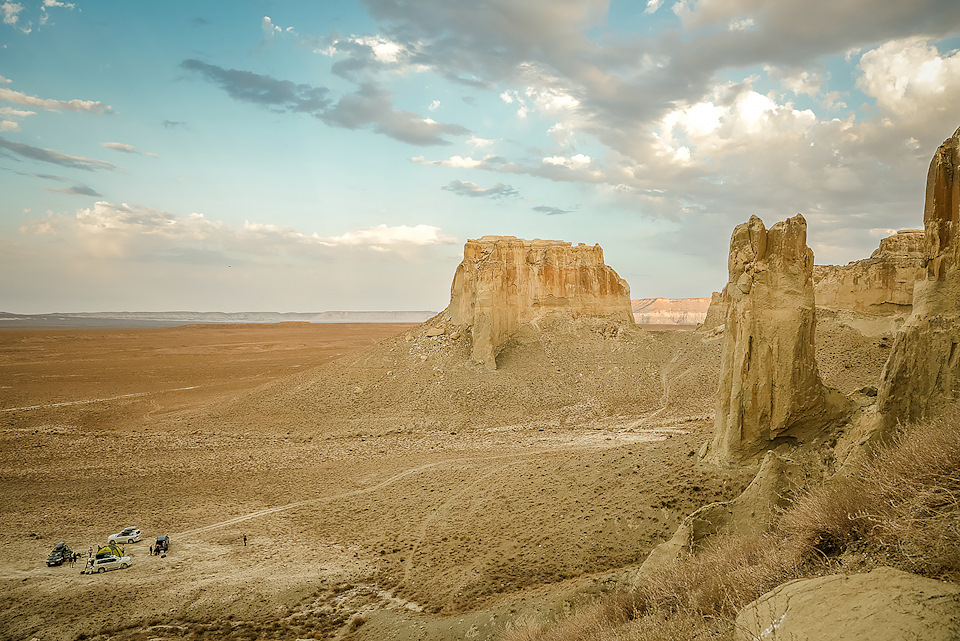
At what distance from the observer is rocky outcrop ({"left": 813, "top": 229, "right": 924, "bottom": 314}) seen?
3038 cm

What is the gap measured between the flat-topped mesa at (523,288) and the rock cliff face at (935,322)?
3071 centimetres

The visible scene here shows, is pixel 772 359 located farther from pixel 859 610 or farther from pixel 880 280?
pixel 880 280

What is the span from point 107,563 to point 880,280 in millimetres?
39808

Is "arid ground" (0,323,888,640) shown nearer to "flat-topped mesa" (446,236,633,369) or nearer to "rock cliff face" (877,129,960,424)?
"flat-topped mesa" (446,236,633,369)

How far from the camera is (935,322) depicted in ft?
33.4

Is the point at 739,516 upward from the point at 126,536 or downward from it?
upward

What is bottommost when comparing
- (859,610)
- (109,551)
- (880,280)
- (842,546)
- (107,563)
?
(107,563)

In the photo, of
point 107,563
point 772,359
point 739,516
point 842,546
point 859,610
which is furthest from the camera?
point 107,563

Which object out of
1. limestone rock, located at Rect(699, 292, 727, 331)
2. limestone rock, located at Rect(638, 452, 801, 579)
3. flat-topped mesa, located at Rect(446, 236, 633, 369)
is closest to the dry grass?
limestone rock, located at Rect(638, 452, 801, 579)

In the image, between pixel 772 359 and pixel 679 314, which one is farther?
pixel 679 314

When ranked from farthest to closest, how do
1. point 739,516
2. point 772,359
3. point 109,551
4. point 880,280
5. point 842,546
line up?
point 880,280 → point 109,551 → point 772,359 → point 739,516 → point 842,546

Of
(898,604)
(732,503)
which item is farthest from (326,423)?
(898,604)

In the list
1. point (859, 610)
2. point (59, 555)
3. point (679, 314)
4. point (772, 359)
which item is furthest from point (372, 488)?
point (679, 314)

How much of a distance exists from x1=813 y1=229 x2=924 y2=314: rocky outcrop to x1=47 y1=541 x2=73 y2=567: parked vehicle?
39.6 metres
